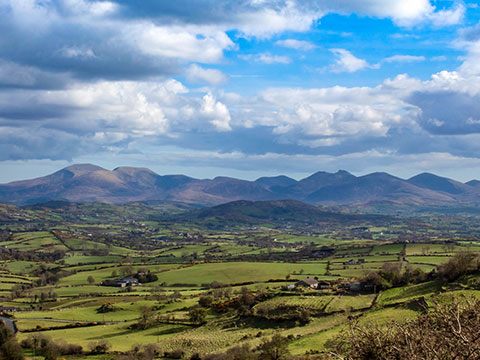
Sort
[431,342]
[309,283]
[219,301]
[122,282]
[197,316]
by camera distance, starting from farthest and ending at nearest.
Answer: [122,282], [309,283], [219,301], [197,316], [431,342]

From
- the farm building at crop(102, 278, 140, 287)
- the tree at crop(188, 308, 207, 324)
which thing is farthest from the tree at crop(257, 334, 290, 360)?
the farm building at crop(102, 278, 140, 287)

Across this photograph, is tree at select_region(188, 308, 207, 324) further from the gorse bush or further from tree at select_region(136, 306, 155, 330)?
the gorse bush

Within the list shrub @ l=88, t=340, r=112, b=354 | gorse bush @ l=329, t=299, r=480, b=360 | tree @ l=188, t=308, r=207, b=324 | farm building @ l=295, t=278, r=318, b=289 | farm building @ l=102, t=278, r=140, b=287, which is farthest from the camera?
farm building @ l=102, t=278, r=140, b=287

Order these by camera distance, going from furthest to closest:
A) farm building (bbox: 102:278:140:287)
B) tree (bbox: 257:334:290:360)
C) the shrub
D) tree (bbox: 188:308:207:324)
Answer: farm building (bbox: 102:278:140:287) → tree (bbox: 188:308:207:324) → the shrub → tree (bbox: 257:334:290:360)

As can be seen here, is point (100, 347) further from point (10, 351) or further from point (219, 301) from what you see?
point (219, 301)

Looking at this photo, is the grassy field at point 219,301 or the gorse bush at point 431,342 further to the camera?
the grassy field at point 219,301

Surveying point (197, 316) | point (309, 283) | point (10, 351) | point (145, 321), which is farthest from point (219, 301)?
point (10, 351)

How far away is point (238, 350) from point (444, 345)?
45.1 m

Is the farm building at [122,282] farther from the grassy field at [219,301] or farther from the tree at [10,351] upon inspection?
the tree at [10,351]

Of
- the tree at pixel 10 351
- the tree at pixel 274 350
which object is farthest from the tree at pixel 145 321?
the tree at pixel 274 350

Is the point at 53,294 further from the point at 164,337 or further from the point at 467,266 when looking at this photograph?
the point at 467,266

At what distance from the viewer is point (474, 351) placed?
1481cm

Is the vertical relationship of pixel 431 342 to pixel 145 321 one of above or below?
above

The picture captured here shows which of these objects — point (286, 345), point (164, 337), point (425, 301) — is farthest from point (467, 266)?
point (164, 337)
